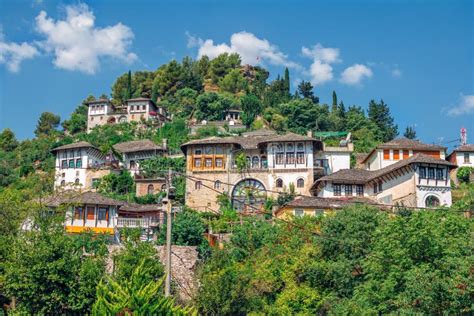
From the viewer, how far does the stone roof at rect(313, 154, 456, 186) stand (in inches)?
1921

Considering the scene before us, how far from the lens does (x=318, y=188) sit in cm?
5588

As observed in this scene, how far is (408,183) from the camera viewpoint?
4916cm

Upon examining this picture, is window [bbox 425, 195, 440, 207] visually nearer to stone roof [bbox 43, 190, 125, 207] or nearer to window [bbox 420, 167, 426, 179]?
window [bbox 420, 167, 426, 179]

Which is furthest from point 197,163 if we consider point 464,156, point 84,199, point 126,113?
point 126,113

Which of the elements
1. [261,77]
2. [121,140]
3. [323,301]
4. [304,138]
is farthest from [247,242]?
[261,77]

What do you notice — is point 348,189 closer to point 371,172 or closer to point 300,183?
point 371,172

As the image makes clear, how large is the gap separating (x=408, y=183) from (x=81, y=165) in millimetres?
35372

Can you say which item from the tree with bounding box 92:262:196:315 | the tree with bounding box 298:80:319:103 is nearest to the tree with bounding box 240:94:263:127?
the tree with bounding box 298:80:319:103

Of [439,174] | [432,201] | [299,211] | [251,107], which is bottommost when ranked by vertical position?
[299,211]

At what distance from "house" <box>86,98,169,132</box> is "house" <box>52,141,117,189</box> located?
20.4 meters

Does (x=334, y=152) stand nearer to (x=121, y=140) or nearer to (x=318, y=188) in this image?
(x=318, y=188)

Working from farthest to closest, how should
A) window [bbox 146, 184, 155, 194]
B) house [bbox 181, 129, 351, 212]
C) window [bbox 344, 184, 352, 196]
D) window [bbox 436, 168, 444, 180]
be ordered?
window [bbox 146, 184, 155, 194] < house [bbox 181, 129, 351, 212] < window [bbox 344, 184, 352, 196] < window [bbox 436, 168, 444, 180]

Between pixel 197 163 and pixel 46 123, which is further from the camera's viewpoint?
pixel 46 123

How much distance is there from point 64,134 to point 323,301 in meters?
68.5
